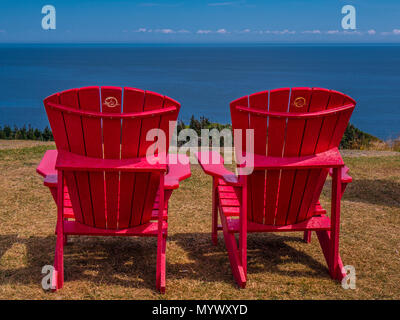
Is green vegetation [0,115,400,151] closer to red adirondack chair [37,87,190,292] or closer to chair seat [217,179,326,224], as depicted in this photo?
chair seat [217,179,326,224]

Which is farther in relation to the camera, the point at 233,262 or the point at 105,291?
the point at 233,262

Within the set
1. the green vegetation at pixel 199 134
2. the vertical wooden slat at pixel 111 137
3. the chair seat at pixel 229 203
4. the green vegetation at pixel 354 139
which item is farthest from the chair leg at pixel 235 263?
the green vegetation at pixel 199 134

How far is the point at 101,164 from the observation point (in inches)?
125

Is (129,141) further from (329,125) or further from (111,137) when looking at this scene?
(329,125)

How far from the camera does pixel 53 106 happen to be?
3053 mm

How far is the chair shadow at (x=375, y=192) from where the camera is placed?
587 centimetres

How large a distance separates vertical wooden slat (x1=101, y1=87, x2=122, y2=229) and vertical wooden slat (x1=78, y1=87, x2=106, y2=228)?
3cm

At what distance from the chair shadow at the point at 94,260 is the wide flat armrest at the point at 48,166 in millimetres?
745

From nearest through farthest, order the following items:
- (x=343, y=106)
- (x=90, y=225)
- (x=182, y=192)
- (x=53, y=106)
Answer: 1. (x=53, y=106)
2. (x=343, y=106)
3. (x=90, y=225)
4. (x=182, y=192)

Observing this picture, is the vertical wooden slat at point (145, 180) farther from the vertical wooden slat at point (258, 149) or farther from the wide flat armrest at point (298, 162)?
the wide flat armrest at point (298, 162)

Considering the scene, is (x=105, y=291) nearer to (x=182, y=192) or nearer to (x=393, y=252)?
(x=393, y=252)

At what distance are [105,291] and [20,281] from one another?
642mm

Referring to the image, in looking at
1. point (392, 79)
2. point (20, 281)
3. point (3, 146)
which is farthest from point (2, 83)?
point (20, 281)

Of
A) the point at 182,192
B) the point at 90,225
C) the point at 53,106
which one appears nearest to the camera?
the point at 53,106
